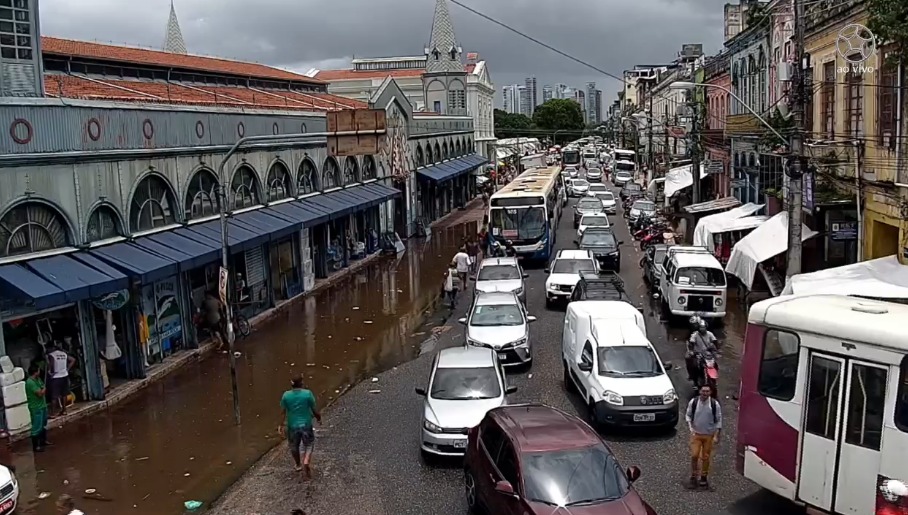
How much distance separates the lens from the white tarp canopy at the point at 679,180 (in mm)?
47469

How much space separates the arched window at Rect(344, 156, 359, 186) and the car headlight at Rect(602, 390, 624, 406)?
23597 millimetres

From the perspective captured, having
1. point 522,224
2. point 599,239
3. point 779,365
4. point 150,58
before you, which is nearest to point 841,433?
point 779,365

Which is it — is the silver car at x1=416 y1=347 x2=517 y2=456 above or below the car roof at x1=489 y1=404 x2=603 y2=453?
below

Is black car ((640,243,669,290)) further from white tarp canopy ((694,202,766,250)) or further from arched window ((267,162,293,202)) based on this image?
arched window ((267,162,293,202))

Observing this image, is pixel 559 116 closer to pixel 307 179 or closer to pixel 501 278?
pixel 307 179

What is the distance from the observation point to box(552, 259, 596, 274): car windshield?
26.9 meters

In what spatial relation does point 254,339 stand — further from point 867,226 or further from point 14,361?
point 867,226

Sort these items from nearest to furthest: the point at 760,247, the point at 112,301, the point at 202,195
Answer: the point at 112,301 → the point at 202,195 → the point at 760,247

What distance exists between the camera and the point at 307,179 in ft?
104

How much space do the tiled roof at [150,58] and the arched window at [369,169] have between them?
20.8 ft

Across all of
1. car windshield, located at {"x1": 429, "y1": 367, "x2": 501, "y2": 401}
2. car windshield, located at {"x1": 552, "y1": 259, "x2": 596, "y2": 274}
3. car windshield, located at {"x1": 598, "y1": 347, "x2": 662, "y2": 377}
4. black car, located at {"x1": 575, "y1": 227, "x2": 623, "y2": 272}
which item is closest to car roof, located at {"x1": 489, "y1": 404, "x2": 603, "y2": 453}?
car windshield, located at {"x1": 429, "y1": 367, "x2": 501, "y2": 401}

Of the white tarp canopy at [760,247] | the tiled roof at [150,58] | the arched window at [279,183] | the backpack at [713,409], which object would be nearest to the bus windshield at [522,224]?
the arched window at [279,183]

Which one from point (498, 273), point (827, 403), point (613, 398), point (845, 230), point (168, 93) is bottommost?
point (613, 398)

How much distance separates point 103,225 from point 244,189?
7906 millimetres
